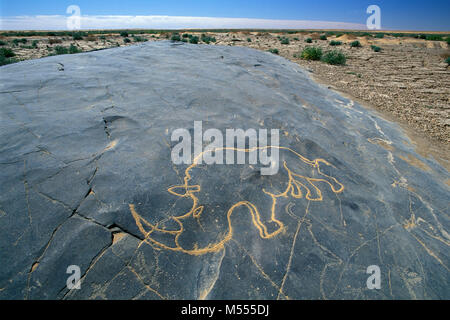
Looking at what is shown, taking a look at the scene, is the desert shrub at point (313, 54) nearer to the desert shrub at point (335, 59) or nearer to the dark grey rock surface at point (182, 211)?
the desert shrub at point (335, 59)

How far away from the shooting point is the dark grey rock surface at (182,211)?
138 cm

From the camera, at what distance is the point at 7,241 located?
4.44ft

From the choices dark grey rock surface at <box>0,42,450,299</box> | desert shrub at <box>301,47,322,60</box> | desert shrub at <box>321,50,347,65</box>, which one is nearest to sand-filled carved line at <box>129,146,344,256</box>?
dark grey rock surface at <box>0,42,450,299</box>

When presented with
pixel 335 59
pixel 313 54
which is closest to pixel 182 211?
pixel 335 59

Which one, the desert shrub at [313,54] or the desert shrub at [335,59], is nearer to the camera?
the desert shrub at [335,59]

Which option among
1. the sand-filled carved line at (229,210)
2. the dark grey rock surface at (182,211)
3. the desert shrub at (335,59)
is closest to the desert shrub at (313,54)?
the desert shrub at (335,59)

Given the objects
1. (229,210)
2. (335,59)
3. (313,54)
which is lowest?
(229,210)

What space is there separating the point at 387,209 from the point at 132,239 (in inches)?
91.6

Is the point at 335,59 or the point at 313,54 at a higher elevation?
the point at 313,54

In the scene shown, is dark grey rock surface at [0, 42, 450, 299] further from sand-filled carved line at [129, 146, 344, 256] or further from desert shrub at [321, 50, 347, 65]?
desert shrub at [321, 50, 347, 65]

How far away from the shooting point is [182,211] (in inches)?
66.8

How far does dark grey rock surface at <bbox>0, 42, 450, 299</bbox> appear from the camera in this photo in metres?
1.38

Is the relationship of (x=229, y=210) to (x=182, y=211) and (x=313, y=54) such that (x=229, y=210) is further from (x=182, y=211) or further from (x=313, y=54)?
(x=313, y=54)
